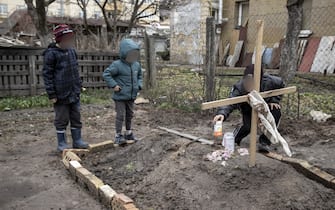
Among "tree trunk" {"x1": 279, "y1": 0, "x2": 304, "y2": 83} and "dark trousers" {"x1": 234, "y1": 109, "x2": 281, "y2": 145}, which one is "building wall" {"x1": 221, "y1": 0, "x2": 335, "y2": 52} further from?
"dark trousers" {"x1": 234, "y1": 109, "x2": 281, "y2": 145}

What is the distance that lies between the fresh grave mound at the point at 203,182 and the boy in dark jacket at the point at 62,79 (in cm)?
103

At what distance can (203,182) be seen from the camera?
133 inches

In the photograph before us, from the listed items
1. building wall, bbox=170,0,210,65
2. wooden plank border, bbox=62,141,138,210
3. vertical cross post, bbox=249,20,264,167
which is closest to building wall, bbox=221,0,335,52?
building wall, bbox=170,0,210,65

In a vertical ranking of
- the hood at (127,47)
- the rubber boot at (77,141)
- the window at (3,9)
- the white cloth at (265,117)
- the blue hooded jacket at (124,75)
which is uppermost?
the window at (3,9)

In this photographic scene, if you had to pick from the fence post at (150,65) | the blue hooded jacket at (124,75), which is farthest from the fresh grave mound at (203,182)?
the fence post at (150,65)

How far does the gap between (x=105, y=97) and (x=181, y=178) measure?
20.3 feet

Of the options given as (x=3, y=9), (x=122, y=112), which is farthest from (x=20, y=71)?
(x=3, y=9)

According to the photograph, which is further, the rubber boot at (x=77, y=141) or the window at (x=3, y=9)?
the window at (x=3, y=9)

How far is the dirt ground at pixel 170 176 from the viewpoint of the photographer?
123 inches

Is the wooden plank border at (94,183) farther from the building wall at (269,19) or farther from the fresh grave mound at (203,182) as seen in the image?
the building wall at (269,19)

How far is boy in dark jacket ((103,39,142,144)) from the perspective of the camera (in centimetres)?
493

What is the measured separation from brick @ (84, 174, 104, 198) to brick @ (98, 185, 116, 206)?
75 millimetres

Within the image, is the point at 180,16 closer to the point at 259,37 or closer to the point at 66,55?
the point at 66,55

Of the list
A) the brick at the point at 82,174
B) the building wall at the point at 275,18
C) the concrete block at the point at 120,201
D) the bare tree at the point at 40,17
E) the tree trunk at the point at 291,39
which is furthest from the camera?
the building wall at the point at 275,18
